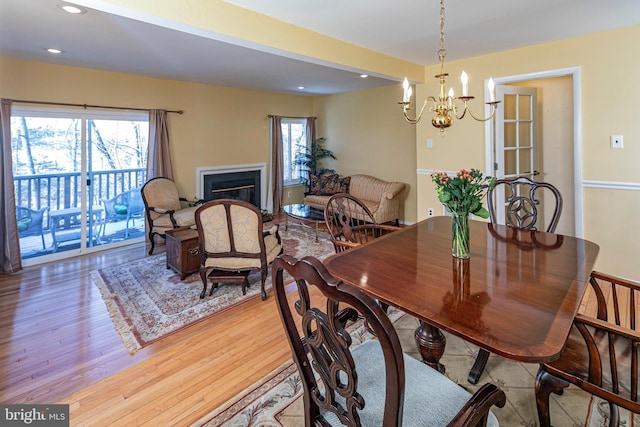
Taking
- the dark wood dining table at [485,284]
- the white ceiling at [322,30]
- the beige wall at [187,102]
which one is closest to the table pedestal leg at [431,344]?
the dark wood dining table at [485,284]

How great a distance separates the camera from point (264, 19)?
2613mm

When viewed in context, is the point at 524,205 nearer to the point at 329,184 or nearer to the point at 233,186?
the point at 329,184

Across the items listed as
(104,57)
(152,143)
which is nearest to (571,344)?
(104,57)

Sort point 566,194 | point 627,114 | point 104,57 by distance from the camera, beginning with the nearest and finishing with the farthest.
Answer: point 627,114, point 104,57, point 566,194

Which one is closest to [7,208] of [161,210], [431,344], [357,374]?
[161,210]

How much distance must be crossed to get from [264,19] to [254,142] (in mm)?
3763

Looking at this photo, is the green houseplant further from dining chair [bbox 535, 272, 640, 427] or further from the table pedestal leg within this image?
dining chair [bbox 535, 272, 640, 427]

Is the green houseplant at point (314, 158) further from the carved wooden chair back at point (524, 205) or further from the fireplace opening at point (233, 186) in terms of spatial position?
the carved wooden chair back at point (524, 205)

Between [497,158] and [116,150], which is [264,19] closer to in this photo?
[497,158]

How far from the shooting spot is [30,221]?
13.0ft

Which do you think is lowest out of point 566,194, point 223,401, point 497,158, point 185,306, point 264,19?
point 223,401

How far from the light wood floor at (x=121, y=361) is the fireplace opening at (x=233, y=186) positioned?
2932 mm

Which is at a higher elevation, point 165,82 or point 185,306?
point 165,82

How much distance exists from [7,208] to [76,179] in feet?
2.66
